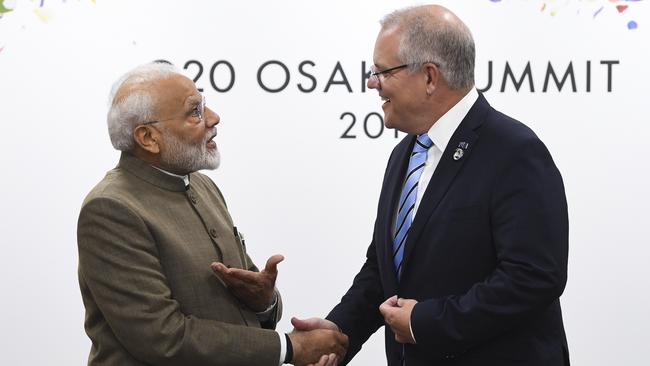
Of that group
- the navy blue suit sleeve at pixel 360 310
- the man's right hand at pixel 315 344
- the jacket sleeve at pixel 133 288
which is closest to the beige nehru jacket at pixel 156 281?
the jacket sleeve at pixel 133 288

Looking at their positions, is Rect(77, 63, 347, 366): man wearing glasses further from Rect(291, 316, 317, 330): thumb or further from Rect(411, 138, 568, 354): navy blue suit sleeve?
Rect(411, 138, 568, 354): navy blue suit sleeve

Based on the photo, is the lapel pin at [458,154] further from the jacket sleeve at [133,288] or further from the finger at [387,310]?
the jacket sleeve at [133,288]

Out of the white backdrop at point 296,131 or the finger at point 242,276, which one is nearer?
the finger at point 242,276

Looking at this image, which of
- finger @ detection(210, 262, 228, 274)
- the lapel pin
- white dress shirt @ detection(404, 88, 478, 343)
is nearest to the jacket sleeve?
finger @ detection(210, 262, 228, 274)

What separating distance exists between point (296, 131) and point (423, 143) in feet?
5.26

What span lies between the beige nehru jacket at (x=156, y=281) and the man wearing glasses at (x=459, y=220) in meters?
0.43

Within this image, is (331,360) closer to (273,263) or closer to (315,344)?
(315,344)

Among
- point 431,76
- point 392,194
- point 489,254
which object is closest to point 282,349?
point 392,194

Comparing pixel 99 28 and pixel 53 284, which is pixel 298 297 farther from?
pixel 99 28

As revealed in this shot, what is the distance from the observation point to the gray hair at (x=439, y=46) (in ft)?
7.73

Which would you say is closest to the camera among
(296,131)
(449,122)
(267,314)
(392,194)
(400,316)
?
(400,316)

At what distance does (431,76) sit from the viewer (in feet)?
7.82

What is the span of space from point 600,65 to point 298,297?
67.8 inches

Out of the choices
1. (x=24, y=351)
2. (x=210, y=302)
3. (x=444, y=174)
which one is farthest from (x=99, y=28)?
(x=444, y=174)
